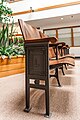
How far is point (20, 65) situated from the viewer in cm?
350

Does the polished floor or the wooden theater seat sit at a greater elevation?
the wooden theater seat

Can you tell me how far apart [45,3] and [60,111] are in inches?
289

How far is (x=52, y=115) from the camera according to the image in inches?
45.3

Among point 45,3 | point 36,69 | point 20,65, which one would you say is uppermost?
point 45,3

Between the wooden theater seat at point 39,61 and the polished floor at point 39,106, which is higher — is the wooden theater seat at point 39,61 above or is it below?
above

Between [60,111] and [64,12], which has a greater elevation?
[64,12]

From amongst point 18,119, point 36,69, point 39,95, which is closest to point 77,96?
point 39,95

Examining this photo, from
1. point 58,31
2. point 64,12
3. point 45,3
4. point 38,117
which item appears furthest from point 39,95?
point 58,31

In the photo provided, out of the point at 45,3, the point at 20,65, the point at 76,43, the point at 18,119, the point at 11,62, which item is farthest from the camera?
the point at 76,43

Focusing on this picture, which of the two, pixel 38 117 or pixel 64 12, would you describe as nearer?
pixel 38 117

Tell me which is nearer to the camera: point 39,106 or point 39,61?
point 39,61

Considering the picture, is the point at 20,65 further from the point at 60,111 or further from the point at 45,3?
the point at 45,3

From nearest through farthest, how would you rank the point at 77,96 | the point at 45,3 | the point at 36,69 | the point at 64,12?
the point at 36,69 → the point at 77,96 → the point at 64,12 → the point at 45,3

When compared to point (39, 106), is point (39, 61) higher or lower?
higher
